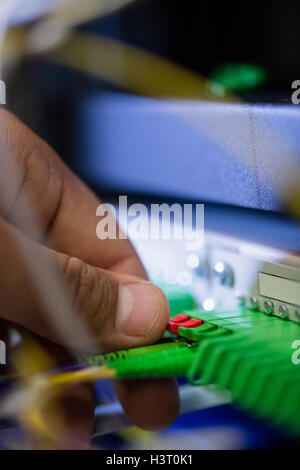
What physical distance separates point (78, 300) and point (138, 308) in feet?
0.20

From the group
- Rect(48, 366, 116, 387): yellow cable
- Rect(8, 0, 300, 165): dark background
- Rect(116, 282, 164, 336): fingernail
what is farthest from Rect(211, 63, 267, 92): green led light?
Rect(48, 366, 116, 387): yellow cable

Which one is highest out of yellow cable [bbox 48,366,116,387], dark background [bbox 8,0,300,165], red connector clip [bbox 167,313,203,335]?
dark background [bbox 8,0,300,165]

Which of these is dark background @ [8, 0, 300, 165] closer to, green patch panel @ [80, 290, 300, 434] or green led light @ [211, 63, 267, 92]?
green led light @ [211, 63, 267, 92]

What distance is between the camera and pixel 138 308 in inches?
21.2

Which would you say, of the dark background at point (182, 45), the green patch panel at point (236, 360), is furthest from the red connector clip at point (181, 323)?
the dark background at point (182, 45)

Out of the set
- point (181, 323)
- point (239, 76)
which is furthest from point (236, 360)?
point (239, 76)

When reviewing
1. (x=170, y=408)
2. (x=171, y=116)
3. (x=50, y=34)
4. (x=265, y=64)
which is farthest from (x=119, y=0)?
(x=170, y=408)

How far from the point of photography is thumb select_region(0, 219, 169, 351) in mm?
478

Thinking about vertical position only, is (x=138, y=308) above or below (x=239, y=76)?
below

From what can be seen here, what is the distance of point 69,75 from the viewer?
3.46 feet

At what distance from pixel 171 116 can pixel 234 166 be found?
0.15 m

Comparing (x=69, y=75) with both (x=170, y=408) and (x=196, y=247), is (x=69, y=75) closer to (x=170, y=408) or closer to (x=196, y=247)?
(x=196, y=247)

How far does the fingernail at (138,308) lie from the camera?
520 mm

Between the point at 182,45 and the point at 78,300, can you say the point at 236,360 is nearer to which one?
the point at 78,300
